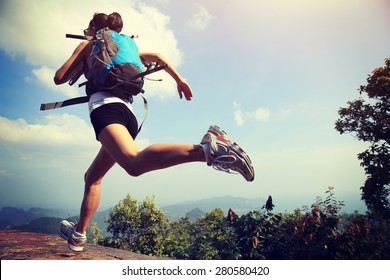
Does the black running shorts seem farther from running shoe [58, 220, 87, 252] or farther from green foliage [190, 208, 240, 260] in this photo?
green foliage [190, 208, 240, 260]

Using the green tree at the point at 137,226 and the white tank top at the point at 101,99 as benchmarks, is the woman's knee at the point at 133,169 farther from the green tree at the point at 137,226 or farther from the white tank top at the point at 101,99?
the green tree at the point at 137,226

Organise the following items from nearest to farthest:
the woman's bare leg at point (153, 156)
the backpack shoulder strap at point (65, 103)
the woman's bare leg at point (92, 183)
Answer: the woman's bare leg at point (153, 156)
the backpack shoulder strap at point (65, 103)
the woman's bare leg at point (92, 183)

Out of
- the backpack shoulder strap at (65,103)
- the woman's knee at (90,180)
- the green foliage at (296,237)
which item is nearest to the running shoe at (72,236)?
the woman's knee at (90,180)

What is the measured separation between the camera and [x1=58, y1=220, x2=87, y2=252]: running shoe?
235cm

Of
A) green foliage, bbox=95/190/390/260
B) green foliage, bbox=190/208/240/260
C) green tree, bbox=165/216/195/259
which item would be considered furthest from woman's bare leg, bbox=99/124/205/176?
green tree, bbox=165/216/195/259

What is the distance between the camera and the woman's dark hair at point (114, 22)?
2188 millimetres

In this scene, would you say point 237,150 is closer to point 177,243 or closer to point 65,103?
point 65,103

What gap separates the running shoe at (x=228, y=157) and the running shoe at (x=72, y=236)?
1.80 m

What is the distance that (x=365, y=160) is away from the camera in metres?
9.47

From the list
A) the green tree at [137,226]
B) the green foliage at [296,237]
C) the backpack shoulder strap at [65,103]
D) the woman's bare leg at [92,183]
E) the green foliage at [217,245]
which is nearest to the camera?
the backpack shoulder strap at [65,103]

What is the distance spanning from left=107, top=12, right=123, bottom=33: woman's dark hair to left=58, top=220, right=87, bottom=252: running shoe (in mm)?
2001

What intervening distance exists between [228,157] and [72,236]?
1.94m

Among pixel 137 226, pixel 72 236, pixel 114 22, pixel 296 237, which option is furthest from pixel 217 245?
pixel 114 22
